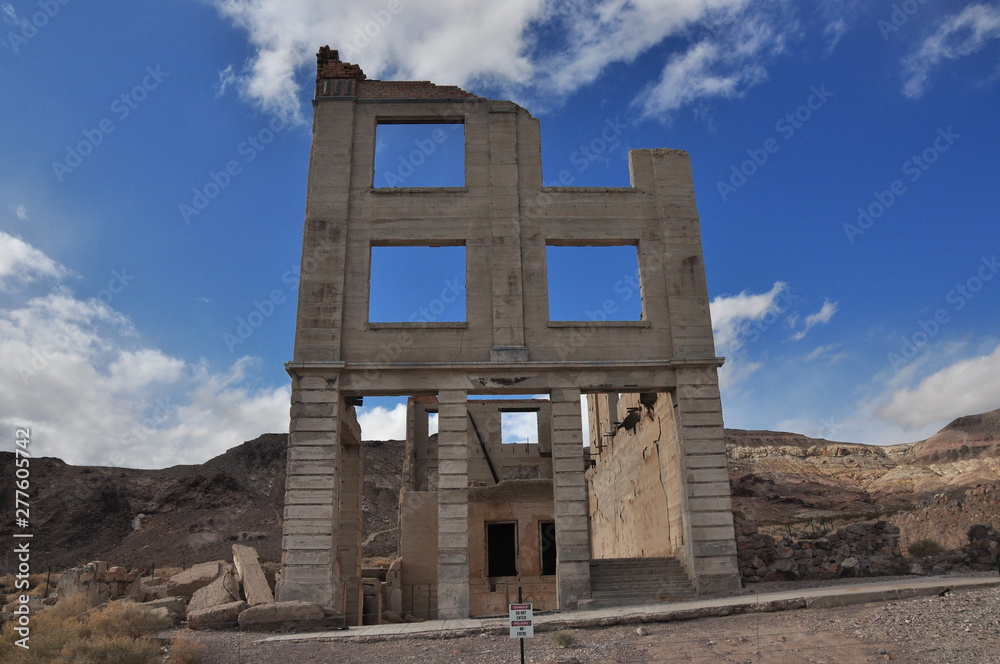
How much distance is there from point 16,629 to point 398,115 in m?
12.8

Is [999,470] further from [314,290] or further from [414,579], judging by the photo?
[314,290]

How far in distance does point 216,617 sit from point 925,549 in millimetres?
14563

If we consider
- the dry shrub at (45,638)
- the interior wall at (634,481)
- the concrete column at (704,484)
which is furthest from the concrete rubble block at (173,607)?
the interior wall at (634,481)

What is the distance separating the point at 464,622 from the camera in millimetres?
12328

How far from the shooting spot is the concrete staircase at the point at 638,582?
45.9 feet

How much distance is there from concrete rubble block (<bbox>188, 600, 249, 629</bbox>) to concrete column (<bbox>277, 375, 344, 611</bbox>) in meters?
1.21

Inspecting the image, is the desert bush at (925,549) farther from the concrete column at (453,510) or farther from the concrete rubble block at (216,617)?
the concrete rubble block at (216,617)

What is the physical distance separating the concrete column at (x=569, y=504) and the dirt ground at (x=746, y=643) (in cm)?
331

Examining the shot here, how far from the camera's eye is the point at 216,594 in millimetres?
13977

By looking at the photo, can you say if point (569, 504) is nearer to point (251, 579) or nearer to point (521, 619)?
point (251, 579)

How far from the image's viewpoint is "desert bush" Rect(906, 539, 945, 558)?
15344 mm

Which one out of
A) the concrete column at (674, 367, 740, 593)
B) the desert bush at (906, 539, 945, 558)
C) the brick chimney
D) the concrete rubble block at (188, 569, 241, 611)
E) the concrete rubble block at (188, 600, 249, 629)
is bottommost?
the concrete rubble block at (188, 600, 249, 629)

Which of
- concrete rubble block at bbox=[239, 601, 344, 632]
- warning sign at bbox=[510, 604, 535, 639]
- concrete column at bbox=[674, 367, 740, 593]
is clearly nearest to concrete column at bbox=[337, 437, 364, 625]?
concrete rubble block at bbox=[239, 601, 344, 632]

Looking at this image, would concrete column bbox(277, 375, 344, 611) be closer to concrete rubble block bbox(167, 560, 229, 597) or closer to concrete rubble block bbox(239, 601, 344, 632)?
concrete rubble block bbox(239, 601, 344, 632)
